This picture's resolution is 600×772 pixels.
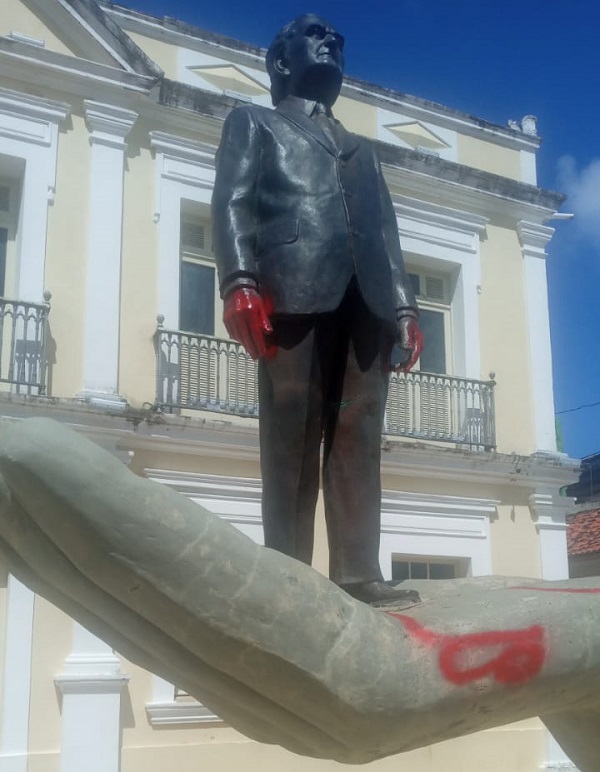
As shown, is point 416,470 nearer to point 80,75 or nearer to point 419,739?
point 80,75

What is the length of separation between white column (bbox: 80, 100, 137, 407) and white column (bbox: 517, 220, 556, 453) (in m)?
5.13

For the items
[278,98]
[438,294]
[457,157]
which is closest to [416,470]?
[438,294]

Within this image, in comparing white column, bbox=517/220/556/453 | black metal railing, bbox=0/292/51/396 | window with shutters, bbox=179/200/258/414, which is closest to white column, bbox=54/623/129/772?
black metal railing, bbox=0/292/51/396

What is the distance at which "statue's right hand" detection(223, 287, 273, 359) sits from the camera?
9.46ft

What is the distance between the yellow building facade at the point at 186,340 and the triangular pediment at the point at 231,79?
0.08 ft

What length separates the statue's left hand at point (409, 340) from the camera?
10.8ft

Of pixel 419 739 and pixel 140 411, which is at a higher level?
pixel 140 411

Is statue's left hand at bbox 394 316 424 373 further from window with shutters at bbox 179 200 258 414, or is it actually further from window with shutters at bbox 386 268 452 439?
window with shutters at bbox 386 268 452 439

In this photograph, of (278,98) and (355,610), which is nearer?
(355,610)

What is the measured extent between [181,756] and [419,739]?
738 centimetres

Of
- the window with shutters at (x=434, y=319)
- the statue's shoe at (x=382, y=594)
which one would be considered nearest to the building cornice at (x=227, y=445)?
the window with shutters at (x=434, y=319)

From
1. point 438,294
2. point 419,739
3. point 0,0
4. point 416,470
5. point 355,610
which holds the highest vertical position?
point 0,0

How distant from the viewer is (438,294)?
1230 cm

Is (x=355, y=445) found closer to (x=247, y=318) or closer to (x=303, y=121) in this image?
(x=247, y=318)
